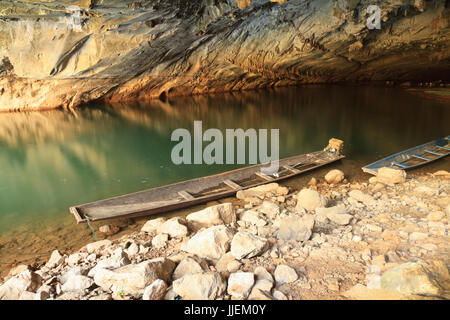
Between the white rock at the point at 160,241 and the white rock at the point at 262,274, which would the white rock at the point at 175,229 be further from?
the white rock at the point at 262,274

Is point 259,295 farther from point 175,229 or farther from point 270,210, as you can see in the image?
point 270,210

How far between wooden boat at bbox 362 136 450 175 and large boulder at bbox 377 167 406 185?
1.81 feet

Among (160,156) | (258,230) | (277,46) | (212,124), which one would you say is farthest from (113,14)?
(258,230)

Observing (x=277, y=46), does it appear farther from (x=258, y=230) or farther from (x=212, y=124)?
(x=258, y=230)

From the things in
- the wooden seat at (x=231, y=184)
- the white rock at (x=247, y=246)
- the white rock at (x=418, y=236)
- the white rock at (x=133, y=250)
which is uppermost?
the white rock at (x=418, y=236)

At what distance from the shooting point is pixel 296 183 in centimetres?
762

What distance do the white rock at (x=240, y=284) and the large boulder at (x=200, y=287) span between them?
84mm

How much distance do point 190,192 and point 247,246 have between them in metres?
3.35

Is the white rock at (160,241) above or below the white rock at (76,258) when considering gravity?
above

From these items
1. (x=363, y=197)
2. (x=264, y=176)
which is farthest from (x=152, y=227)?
(x=363, y=197)

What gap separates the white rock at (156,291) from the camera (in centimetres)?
297

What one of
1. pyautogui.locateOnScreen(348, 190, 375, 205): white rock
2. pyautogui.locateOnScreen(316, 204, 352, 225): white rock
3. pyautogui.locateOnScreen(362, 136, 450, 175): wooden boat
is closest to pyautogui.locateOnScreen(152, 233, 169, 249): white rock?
pyautogui.locateOnScreen(316, 204, 352, 225): white rock

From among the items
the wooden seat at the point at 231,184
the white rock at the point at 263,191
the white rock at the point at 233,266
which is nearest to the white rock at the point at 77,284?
the white rock at the point at 233,266

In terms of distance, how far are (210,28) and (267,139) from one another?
7.85 metres
